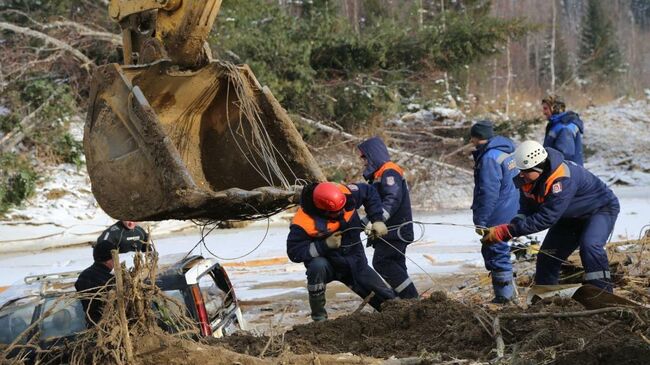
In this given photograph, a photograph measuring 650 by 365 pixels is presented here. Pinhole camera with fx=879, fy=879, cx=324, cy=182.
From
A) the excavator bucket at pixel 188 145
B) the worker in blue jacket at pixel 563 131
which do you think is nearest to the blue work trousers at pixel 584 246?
the excavator bucket at pixel 188 145

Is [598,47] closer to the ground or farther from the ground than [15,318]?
closer to the ground

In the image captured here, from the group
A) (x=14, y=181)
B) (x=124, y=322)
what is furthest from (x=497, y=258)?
(x=14, y=181)

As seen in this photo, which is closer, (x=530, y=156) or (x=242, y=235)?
(x=530, y=156)

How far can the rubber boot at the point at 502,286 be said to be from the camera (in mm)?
8172

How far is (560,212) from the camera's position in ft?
22.9

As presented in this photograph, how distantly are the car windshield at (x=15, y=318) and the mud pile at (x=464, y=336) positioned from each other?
152 centimetres

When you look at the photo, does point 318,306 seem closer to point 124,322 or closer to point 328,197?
point 328,197

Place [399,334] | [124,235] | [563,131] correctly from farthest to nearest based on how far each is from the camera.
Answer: [563,131], [124,235], [399,334]

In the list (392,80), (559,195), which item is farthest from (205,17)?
(392,80)

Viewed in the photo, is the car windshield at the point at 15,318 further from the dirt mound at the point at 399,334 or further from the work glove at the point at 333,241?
the work glove at the point at 333,241

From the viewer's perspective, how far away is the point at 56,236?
15930 millimetres

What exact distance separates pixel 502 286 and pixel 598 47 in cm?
3977

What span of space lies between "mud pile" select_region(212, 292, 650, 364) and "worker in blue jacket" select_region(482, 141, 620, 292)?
3.03 ft

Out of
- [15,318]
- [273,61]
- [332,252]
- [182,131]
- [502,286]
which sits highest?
[273,61]
